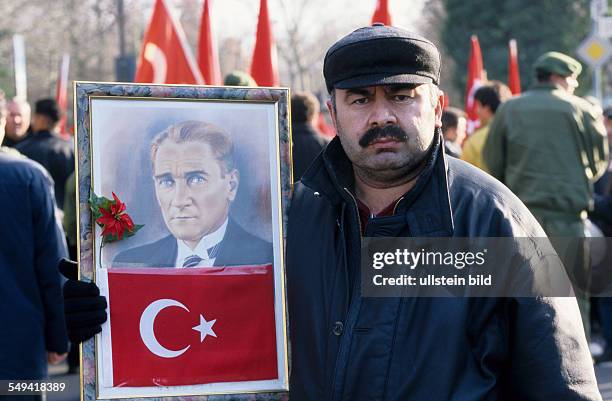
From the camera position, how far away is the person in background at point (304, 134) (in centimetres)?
674

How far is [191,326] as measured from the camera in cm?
281

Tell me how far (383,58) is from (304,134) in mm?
4378

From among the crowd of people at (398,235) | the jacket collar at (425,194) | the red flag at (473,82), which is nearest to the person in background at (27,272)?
the crowd of people at (398,235)

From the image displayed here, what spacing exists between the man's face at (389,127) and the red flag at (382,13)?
4353mm

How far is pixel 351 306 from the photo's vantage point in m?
2.50

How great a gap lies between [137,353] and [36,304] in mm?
1836

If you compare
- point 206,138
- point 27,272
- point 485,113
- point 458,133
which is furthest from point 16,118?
point 206,138

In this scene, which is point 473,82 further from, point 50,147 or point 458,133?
point 50,147

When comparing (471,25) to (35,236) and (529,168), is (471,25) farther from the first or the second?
(35,236)

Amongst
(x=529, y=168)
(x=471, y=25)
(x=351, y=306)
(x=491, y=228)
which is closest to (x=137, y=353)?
(x=351, y=306)

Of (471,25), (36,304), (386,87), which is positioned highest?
(471,25)

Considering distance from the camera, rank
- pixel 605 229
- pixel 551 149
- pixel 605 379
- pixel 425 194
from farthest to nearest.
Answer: pixel 605 229 → pixel 605 379 → pixel 551 149 → pixel 425 194

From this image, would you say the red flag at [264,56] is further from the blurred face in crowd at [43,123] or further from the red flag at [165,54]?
the blurred face in crowd at [43,123]

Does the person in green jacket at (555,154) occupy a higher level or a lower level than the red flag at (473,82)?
lower
